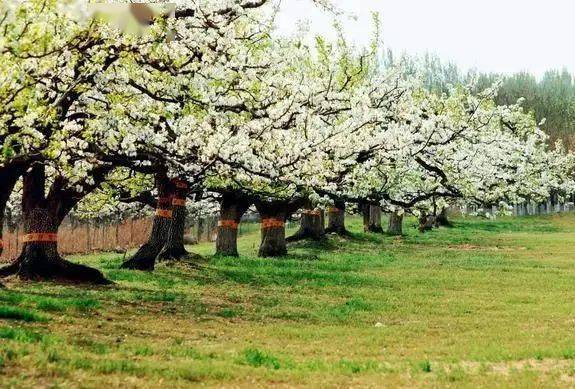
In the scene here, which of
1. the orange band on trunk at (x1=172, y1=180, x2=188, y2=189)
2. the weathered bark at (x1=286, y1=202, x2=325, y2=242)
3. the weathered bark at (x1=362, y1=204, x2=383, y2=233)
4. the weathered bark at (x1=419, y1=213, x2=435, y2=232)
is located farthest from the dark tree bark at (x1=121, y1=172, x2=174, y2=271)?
the weathered bark at (x1=419, y1=213, x2=435, y2=232)

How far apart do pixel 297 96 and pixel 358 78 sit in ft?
25.8

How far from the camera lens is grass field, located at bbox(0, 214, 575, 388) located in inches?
387

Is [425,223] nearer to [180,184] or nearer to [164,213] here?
[180,184]

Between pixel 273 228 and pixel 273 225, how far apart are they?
16 centimetres

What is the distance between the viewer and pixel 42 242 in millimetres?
21656

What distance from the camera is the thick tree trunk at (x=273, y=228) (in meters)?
35.4

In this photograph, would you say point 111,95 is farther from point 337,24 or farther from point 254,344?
point 337,24

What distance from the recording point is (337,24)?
28.4m

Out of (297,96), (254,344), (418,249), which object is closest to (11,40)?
(254,344)

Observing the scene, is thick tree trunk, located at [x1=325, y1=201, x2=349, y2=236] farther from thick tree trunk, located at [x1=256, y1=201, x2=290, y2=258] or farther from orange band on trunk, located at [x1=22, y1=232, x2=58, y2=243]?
orange band on trunk, located at [x1=22, y1=232, x2=58, y2=243]

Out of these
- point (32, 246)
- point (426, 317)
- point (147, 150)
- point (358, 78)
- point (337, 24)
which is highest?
point (337, 24)

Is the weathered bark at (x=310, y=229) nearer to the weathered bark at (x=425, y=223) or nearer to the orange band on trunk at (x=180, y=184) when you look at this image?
the orange band on trunk at (x=180, y=184)

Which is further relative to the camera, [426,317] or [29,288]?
[29,288]

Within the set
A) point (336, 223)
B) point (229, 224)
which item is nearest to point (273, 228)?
point (229, 224)
